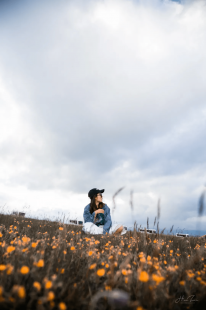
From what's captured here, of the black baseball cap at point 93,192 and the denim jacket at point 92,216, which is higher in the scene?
the black baseball cap at point 93,192

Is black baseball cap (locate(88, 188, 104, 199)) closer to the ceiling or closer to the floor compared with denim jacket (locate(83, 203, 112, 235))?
closer to the ceiling

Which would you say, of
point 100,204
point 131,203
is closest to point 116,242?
point 131,203

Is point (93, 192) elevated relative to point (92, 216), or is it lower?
elevated

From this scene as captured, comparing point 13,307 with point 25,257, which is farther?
point 25,257

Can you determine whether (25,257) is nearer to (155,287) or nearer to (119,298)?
(119,298)

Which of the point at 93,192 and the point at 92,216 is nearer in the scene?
the point at 92,216

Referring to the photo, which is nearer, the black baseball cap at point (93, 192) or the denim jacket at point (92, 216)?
the denim jacket at point (92, 216)

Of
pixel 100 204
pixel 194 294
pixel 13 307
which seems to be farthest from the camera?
pixel 100 204

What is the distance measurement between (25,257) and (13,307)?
62cm

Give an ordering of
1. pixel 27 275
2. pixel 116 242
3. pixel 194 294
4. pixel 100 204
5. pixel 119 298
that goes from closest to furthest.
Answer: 1. pixel 119 298
2. pixel 27 275
3. pixel 194 294
4. pixel 116 242
5. pixel 100 204

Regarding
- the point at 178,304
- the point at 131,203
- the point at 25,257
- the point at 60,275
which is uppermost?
the point at 131,203

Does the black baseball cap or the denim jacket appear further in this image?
the black baseball cap

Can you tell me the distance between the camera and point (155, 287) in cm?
127

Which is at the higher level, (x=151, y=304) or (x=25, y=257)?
(x=25, y=257)
